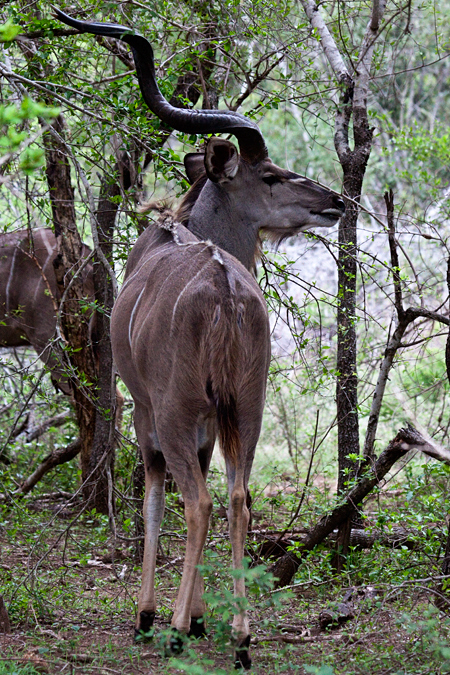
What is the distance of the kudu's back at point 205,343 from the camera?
295 cm

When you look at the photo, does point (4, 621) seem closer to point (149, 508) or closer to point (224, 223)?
point (149, 508)

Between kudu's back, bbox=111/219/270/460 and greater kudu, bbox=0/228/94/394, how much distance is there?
3.61 metres

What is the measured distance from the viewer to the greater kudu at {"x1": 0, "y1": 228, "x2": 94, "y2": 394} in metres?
6.86

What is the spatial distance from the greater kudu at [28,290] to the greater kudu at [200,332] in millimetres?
3021

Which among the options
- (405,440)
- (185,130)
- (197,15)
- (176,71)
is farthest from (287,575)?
(197,15)

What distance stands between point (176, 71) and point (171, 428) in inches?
96.7

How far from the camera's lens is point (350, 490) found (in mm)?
4230

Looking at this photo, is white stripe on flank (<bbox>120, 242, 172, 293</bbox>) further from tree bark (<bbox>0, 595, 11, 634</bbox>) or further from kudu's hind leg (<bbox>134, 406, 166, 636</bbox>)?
tree bark (<bbox>0, 595, 11, 634</bbox>)

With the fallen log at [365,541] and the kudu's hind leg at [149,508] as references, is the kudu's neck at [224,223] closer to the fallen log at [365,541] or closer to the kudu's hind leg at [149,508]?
the kudu's hind leg at [149,508]

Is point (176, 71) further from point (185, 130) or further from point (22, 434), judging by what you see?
point (22, 434)

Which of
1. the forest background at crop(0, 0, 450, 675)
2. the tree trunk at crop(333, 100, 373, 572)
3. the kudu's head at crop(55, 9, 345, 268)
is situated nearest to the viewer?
the forest background at crop(0, 0, 450, 675)

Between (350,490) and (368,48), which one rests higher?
(368,48)

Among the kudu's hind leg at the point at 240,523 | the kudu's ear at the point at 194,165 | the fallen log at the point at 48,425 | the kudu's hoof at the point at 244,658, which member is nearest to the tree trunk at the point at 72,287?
the fallen log at the point at 48,425

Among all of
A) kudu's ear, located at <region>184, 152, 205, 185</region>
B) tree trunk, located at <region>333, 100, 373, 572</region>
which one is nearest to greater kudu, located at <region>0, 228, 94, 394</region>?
kudu's ear, located at <region>184, 152, 205, 185</region>
